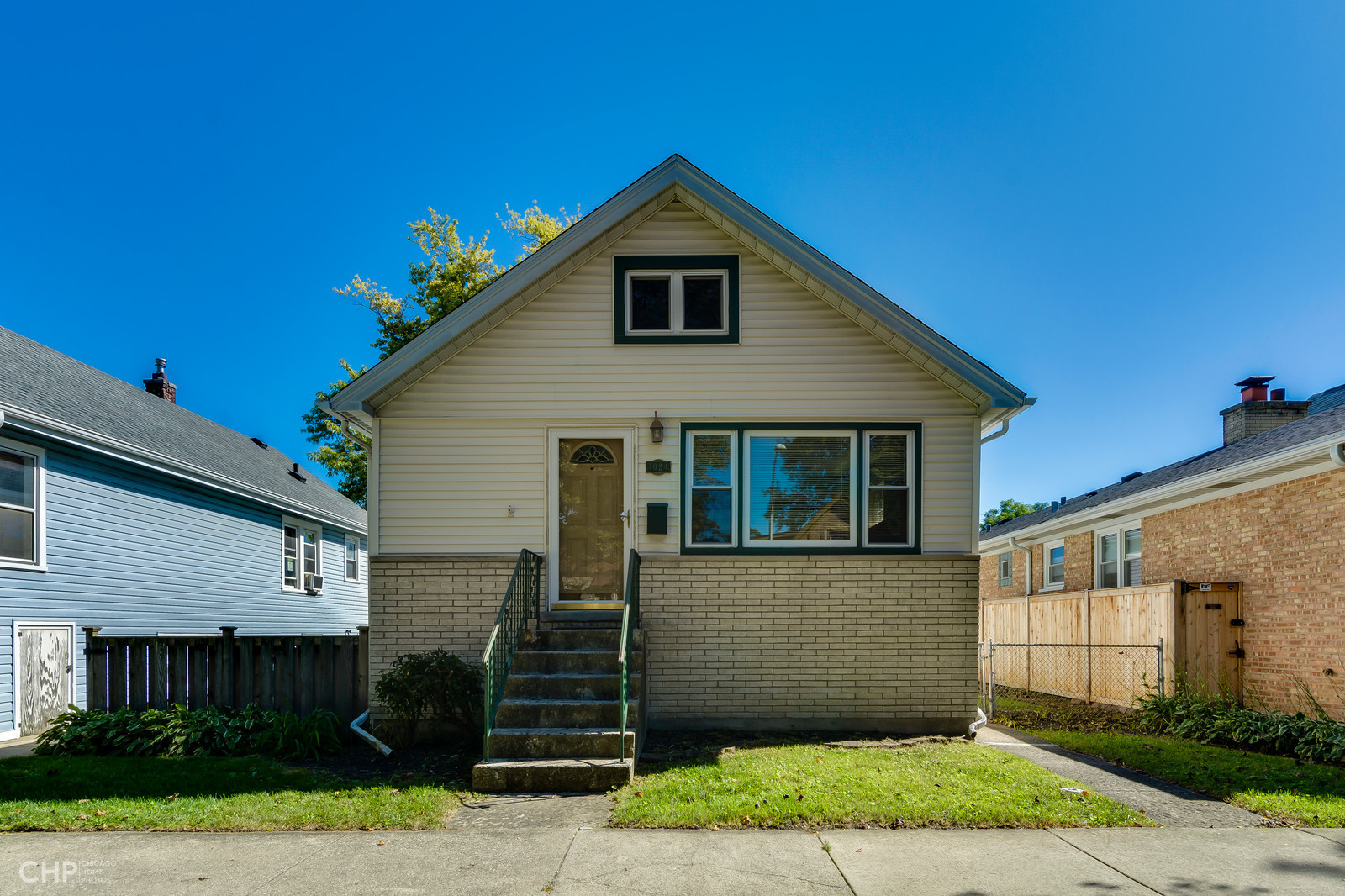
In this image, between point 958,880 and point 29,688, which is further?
point 29,688

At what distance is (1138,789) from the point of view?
7203mm

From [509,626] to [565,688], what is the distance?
0.98 m

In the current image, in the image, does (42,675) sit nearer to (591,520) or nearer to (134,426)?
(134,426)

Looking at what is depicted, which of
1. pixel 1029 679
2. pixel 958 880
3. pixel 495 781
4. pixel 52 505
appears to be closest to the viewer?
pixel 958 880

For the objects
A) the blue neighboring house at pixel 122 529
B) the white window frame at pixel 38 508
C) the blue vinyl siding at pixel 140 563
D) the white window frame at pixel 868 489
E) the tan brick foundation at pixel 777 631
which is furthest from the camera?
the blue vinyl siding at pixel 140 563

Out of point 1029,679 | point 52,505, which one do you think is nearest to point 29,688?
point 52,505

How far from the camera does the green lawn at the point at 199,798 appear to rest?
6.04 m

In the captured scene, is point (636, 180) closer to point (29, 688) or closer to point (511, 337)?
point (511, 337)

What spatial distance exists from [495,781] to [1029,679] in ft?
41.1

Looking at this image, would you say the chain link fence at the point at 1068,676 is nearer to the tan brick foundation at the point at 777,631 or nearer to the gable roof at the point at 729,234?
the tan brick foundation at the point at 777,631

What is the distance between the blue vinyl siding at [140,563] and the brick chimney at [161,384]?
4.36 metres

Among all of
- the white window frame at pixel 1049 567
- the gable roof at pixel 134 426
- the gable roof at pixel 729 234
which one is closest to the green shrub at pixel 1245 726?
the gable roof at pixel 729 234

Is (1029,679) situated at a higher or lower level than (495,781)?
lower

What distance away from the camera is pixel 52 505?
10938 millimetres
